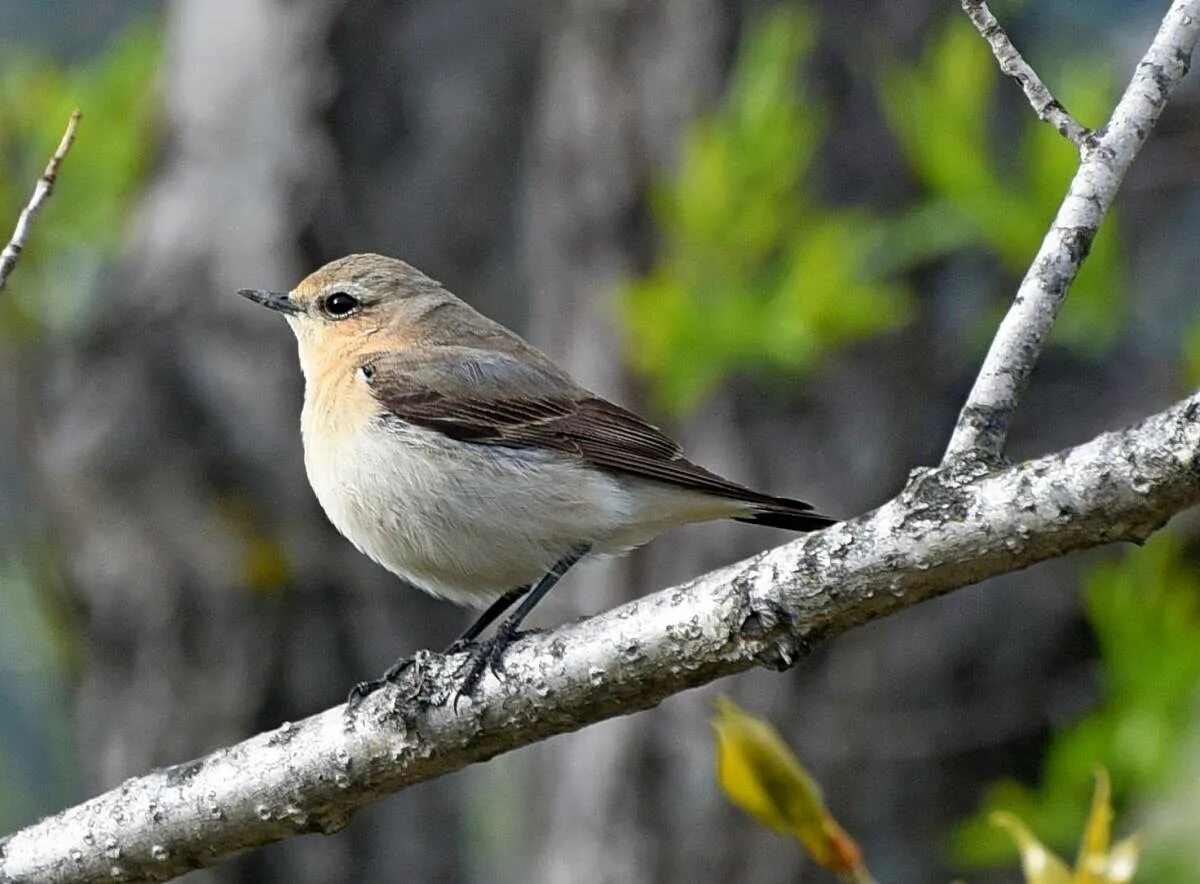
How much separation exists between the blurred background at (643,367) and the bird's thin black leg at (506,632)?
4.28 feet

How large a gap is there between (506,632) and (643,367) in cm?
235

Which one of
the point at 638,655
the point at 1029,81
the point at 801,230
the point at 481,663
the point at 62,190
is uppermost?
the point at 62,190

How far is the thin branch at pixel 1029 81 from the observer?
3268mm

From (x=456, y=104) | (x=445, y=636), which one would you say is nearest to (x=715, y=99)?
(x=456, y=104)

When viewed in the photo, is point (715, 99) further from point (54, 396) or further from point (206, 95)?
point (54, 396)

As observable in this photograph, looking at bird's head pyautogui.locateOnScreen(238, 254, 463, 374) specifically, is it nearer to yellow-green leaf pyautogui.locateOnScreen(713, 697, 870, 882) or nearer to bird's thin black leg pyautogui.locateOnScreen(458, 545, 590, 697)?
bird's thin black leg pyautogui.locateOnScreen(458, 545, 590, 697)

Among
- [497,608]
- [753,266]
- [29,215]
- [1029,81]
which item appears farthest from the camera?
[753,266]

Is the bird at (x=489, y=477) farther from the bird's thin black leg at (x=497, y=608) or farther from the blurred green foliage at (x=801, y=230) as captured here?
the blurred green foliage at (x=801, y=230)

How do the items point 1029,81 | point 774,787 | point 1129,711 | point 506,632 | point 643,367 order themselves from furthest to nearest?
point 643,367, point 1129,711, point 506,632, point 1029,81, point 774,787

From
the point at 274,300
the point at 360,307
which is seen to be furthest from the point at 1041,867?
the point at 274,300

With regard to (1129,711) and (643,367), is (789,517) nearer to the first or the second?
(643,367)

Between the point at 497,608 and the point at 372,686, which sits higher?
the point at 497,608

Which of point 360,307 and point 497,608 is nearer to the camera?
point 497,608

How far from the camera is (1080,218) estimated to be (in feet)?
10.6
